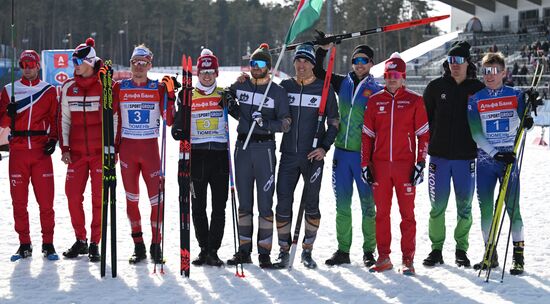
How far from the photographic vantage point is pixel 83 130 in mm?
5898

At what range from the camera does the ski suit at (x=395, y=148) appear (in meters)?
5.50

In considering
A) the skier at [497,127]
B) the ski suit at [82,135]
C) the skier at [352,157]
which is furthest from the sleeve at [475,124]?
the ski suit at [82,135]

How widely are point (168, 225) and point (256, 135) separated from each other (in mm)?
2386

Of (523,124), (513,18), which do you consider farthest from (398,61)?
(513,18)

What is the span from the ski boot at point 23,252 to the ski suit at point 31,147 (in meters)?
0.04

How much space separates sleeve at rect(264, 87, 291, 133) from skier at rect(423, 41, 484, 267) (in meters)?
1.32

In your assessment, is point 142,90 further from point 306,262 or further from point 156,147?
point 306,262

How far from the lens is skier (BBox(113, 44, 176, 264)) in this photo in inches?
228

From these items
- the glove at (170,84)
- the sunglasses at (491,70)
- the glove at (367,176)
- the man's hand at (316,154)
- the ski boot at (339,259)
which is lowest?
the ski boot at (339,259)

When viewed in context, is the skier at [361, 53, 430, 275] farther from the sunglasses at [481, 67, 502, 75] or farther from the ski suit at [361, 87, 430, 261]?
the sunglasses at [481, 67, 502, 75]

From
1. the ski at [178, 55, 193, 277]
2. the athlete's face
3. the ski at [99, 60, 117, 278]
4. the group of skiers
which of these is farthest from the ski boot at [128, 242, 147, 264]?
the athlete's face

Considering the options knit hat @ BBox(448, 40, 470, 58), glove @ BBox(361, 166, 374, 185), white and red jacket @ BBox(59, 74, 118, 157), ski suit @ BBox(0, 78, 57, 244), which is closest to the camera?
glove @ BBox(361, 166, 374, 185)

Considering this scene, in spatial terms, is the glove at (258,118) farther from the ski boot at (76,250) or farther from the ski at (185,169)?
the ski boot at (76,250)

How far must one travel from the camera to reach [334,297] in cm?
499
